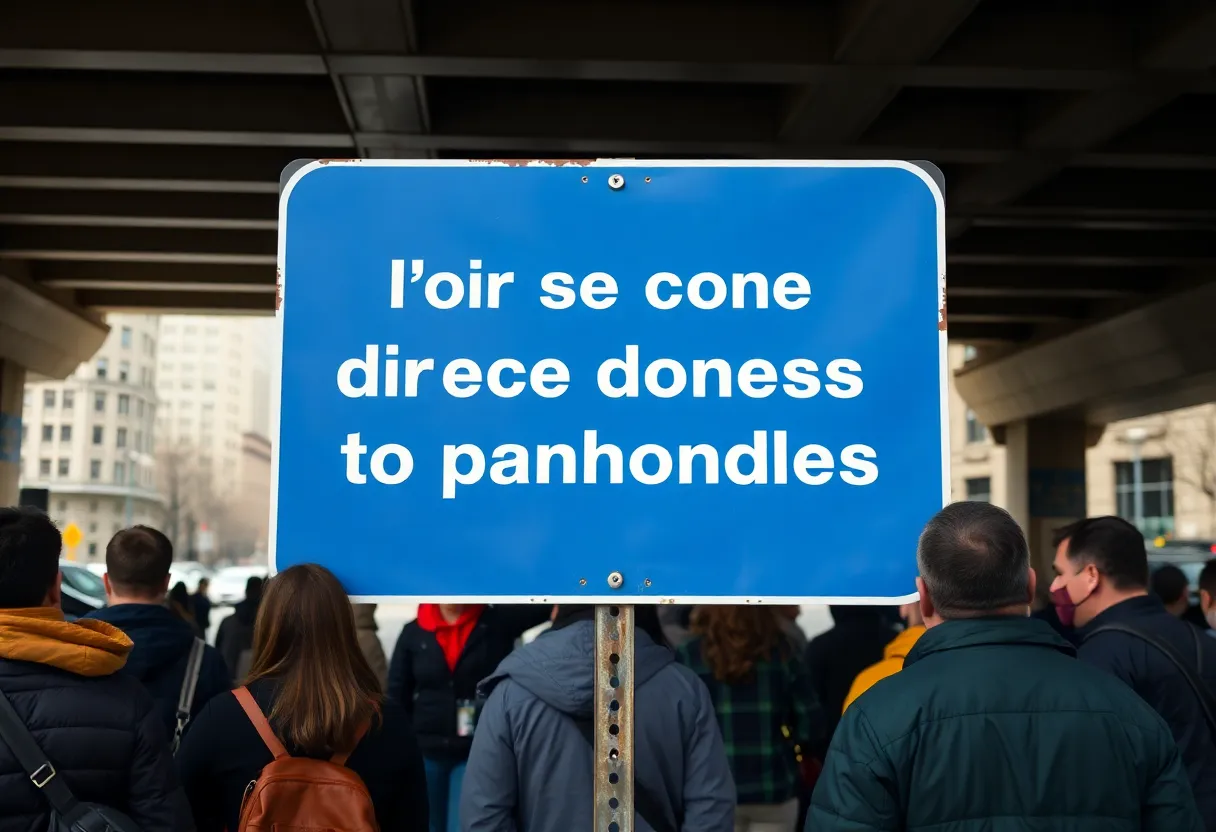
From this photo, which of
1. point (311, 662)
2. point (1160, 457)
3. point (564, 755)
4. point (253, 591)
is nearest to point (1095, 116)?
point (253, 591)

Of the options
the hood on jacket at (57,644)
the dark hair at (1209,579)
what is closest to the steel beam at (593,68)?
the dark hair at (1209,579)

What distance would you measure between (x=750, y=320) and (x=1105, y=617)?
2.99m

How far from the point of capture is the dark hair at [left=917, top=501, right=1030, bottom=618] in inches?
98.9

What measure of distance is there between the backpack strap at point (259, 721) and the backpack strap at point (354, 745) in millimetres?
113

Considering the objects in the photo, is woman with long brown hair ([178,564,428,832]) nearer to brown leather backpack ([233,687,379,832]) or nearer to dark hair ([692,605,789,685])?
brown leather backpack ([233,687,379,832])

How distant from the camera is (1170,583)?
29.0ft

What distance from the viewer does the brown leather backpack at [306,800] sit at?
2.85 metres

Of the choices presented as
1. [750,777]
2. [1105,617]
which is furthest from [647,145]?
[1105,617]

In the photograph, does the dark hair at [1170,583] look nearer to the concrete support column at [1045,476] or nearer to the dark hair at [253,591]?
the dark hair at [253,591]

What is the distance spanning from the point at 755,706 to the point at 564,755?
116 inches

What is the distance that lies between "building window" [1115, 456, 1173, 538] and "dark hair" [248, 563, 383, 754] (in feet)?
158

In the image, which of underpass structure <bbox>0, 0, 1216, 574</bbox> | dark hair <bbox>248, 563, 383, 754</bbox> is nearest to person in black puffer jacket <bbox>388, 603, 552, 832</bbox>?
dark hair <bbox>248, 563, 383, 754</bbox>

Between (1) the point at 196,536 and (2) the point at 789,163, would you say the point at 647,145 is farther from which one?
(1) the point at 196,536

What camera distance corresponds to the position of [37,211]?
14047 mm
